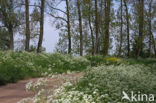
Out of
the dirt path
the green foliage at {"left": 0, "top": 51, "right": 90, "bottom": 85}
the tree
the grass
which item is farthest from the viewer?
the tree

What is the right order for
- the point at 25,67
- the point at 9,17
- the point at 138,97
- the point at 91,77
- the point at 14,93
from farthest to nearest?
1. the point at 9,17
2. the point at 25,67
3. the point at 91,77
4. the point at 14,93
5. the point at 138,97

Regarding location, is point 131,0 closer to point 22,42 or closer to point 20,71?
point 22,42

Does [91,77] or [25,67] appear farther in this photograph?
[25,67]

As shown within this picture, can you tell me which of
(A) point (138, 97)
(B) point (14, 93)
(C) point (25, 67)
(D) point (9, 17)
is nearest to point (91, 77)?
(B) point (14, 93)

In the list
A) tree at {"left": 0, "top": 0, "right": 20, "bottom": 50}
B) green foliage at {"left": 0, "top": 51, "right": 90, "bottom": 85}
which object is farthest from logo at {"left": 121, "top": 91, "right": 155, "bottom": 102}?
tree at {"left": 0, "top": 0, "right": 20, "bottom": 50}

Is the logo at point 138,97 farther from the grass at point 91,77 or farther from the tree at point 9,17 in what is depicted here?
the tree at point 9,17

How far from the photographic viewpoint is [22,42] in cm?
3291

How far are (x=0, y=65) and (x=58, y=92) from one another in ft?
21.3

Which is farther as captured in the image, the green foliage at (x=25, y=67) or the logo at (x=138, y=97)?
the green foliage at (x=25, y=67)

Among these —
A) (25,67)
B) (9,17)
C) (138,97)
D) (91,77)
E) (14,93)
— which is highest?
(9,17)

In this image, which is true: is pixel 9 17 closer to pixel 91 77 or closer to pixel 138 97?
pixel 91 77

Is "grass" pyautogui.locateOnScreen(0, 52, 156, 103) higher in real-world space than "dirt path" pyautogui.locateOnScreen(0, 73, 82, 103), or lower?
higher

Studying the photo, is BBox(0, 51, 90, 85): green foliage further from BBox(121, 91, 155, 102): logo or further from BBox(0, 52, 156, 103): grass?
BBox(121, 91, 155, 102): logo

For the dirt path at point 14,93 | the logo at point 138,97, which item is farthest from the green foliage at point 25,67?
the logo at point 138,97
